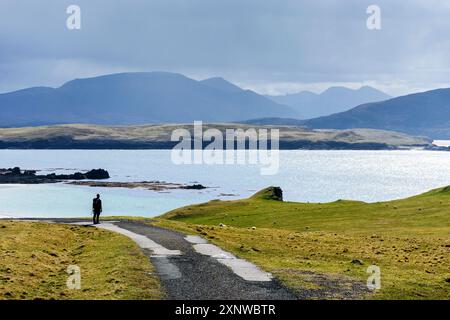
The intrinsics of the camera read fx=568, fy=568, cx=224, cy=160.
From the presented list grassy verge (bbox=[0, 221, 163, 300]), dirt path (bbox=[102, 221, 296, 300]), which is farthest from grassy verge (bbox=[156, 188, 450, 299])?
grassy verge (bbox=[0, 221, 163, 300])

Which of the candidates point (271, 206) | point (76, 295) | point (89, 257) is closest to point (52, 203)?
point (271, 206)

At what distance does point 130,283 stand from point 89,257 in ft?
35.1

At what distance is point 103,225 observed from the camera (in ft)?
183

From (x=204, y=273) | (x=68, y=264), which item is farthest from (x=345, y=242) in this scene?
(x=68, y=264)

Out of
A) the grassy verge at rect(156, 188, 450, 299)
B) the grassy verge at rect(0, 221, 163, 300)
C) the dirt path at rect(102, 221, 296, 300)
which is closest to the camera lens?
the dirt path at rect(102, 221, 296, 300)

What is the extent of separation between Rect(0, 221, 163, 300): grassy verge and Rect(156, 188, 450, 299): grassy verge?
697 centimetres

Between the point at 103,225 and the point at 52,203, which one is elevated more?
the point at 103,225

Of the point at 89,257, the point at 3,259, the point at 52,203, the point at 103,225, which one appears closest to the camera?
the point at 3,259

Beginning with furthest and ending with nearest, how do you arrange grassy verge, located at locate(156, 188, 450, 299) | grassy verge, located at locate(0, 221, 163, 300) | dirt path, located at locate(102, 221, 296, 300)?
grassy verge, located at locate(156, 188, 450, 299) < grassy verge, located at locate(0, 221, 163, 300) < dirt path, located at locate(102, 221, 296, 300)

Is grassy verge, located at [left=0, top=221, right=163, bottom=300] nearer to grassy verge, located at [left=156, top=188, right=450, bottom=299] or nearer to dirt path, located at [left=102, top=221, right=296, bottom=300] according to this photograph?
dirt path, located at [left=102, top=221, right=296, bottom=300]

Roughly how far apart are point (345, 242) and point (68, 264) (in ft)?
85.4

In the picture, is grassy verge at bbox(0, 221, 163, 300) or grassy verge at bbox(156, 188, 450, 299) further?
grassy verge at bbox(156, 188, 450, 299)

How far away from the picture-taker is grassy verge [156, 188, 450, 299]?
28141mm
